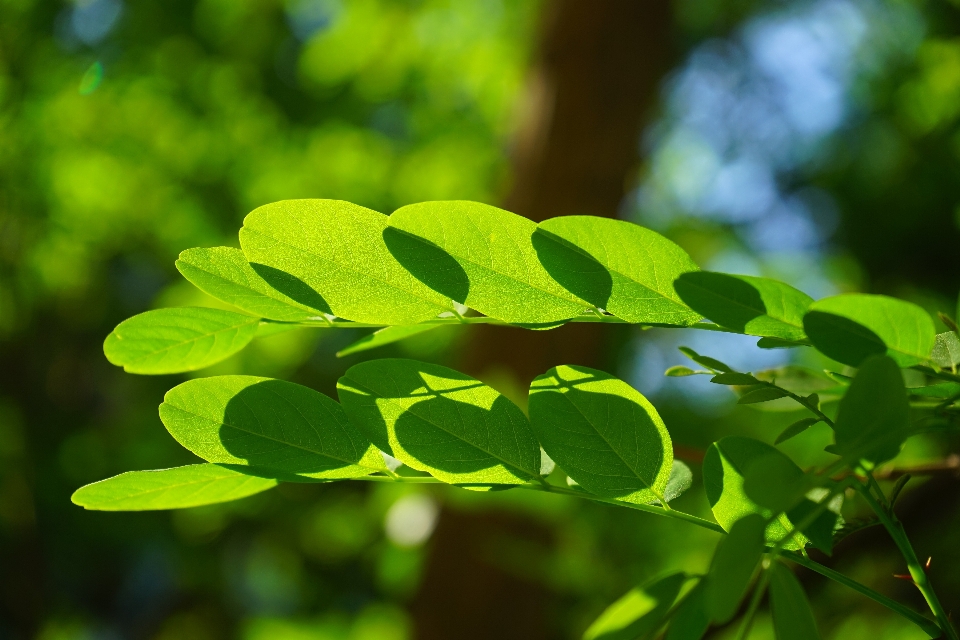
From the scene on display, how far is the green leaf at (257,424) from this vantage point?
0.31m

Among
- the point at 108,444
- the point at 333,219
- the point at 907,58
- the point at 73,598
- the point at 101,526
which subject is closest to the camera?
the point at 333,219

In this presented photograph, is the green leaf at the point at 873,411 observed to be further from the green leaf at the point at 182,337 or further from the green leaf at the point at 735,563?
the green leaf at the point at 182,337

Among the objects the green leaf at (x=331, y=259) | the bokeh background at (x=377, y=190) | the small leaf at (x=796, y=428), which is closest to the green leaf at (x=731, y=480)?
the small leaf at (x=796, y=428)

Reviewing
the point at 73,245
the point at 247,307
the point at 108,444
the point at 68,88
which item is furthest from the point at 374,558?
the point at 247,307

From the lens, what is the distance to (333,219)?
30 centimetres

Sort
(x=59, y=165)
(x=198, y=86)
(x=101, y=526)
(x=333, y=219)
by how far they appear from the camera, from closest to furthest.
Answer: (x=333, y=219), (x=59, y=165), (x=198, y=86), (x=101, y=526)

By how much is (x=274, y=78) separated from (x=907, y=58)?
276 centimetres

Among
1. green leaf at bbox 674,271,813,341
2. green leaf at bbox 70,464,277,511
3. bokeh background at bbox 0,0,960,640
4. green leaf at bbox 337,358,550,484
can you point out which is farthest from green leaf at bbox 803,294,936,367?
bokeh background at bbox 0,0,960,640

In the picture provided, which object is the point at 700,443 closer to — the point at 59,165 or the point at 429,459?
the point at 429,459

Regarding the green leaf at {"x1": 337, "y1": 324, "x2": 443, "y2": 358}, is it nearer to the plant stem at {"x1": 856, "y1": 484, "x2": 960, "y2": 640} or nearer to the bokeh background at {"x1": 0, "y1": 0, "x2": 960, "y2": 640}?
the plant stem at {"x1": 856, "y1": 484, "x2": 960, "y2": 640}

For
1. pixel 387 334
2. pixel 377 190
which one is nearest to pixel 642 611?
pixel 387 334

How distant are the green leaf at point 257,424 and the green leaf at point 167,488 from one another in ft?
0.05

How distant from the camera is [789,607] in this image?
262mm

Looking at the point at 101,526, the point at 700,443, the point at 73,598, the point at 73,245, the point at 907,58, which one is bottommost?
the point at 73,598
